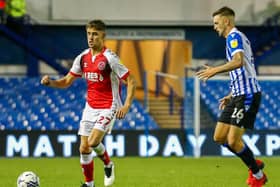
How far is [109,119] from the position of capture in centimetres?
1030

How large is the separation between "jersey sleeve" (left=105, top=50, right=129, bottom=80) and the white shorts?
44cm

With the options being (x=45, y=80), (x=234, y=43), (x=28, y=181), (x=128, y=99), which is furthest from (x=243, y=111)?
(x=28, y=181)

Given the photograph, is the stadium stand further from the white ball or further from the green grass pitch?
the white ball

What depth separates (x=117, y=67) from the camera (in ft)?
33.7

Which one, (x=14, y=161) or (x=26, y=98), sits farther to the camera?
(x=26, y=98)

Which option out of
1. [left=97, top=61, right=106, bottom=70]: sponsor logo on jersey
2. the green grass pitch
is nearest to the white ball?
[left=97, top=61, right=106, bottom=70]: sponsor logo on jersey

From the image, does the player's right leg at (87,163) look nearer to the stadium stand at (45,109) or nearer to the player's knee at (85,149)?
the player's knee at (85,149)

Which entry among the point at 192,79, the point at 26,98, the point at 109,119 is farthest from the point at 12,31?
the point at 109,119

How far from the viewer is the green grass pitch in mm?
11641

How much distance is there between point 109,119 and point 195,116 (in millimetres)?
8271

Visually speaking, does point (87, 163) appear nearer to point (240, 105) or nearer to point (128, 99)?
point (128, 99)

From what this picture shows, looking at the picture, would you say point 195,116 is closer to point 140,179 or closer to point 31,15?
point 140,179

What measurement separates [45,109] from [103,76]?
10822 mm

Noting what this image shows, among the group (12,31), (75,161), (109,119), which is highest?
(12,31)
